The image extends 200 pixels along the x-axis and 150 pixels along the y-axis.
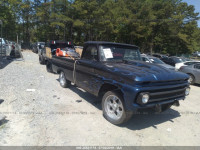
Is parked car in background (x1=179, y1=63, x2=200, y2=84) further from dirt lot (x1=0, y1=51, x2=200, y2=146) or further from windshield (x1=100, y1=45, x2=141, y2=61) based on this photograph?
windshield (x1=100, y1=45, x2=141, y2=61)

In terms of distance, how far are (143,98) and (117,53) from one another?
71.6 inches

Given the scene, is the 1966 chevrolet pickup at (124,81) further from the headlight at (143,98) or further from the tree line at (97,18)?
the tree line at (97,18)

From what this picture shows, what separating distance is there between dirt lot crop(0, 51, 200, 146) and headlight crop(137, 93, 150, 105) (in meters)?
0.84

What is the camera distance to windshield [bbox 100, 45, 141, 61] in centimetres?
433

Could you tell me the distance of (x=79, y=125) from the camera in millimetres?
3738

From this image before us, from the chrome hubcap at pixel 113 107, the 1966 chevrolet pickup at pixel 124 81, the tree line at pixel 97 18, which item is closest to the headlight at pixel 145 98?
the 1966 chevrolet pickup at pixel 124 81

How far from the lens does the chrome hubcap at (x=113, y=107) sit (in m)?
3.70

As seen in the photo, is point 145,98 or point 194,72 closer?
point 145,98

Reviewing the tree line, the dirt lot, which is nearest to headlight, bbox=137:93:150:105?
the dirt lot

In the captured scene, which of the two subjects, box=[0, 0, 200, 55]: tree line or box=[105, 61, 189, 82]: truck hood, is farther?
box=[0, 0, 200, 55]: tree line

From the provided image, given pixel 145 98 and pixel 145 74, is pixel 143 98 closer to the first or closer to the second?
pixel 145 98

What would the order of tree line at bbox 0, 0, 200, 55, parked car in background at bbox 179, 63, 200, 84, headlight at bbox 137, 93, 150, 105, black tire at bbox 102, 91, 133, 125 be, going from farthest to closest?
tree line at bbox 0, 0, 200, 55
parked car in background at bbox 179, 63, 200, 84
black tire at bbox 102, 91, 133, 125
headlight at bbox 137, 93, 150, 105

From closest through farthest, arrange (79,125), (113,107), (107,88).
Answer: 1. (79,125)
2. (113,107)
3. (107,88)

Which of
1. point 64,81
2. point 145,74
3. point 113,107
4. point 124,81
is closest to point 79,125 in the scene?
point 113,107
